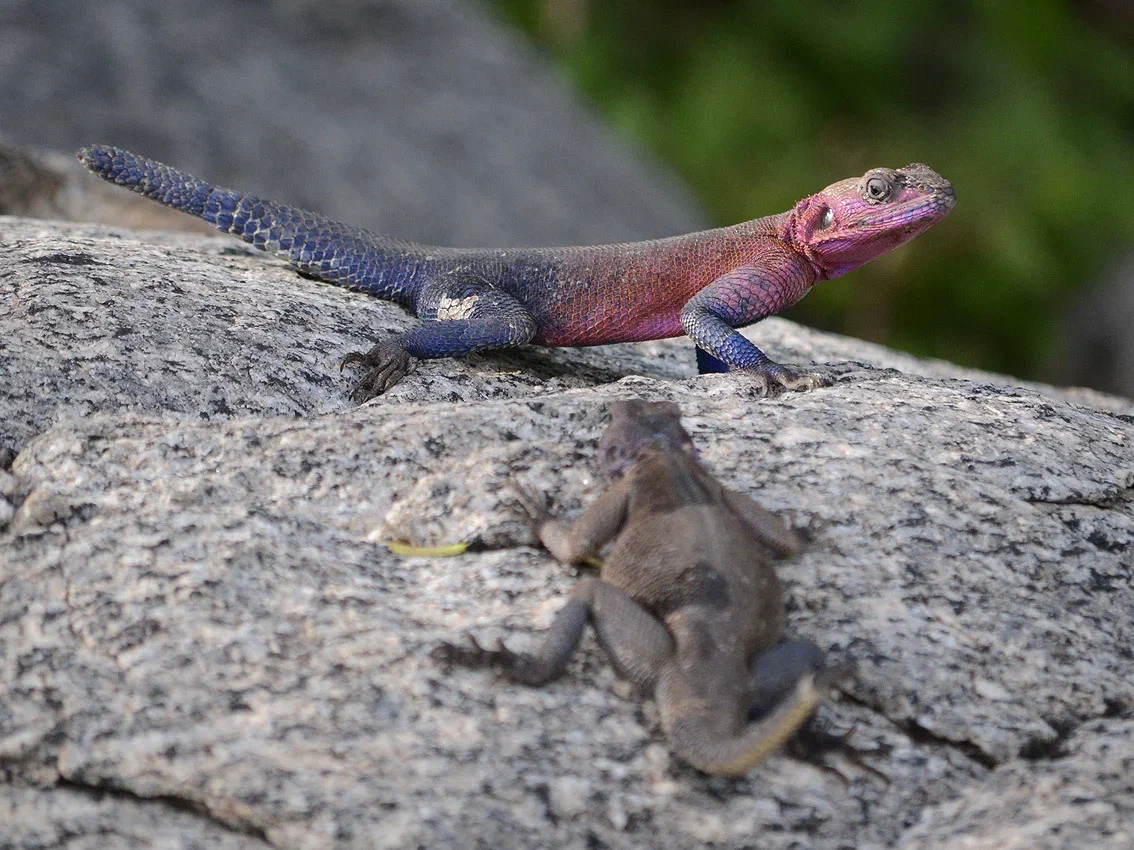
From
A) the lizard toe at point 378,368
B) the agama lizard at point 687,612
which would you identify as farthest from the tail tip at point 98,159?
the agama lizard at point 687,612

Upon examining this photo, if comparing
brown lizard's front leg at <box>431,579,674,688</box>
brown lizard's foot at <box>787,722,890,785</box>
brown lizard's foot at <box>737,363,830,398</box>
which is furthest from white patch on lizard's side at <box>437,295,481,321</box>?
brown lizard's foot at <box>787,722,890,785</box>

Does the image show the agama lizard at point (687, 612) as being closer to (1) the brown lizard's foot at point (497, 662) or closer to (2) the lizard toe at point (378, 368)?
(1) the brown lizard's foot at point (497, 662)

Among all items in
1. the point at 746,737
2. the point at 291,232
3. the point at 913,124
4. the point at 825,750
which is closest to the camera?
the point at 746,737

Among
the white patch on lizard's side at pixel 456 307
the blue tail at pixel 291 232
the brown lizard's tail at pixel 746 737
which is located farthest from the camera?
the blue tail at pixel 291 232

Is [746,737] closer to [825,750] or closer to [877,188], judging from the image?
[825,750]

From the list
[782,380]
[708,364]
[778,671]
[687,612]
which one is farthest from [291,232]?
[778,671]

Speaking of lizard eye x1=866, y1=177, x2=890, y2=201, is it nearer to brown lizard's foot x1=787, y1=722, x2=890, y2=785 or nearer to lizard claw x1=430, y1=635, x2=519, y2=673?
brown lizard's foot x1=787, y1=722, x2=890, y2=785

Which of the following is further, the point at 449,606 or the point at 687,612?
the point at 449,606

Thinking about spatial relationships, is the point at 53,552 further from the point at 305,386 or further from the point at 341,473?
the point at 305,386
